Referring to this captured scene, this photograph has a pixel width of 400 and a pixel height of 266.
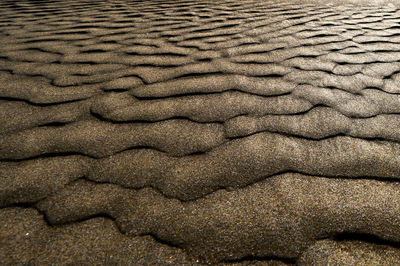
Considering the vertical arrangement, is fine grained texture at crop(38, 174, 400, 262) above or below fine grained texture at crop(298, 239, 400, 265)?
above

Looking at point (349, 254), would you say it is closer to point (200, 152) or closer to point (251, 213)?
point (251, 213)

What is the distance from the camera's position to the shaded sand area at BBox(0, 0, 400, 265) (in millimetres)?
823

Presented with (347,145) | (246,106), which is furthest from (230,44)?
(347,145)

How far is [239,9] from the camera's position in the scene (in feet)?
12.1

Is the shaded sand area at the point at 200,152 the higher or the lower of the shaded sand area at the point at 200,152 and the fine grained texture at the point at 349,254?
the higher

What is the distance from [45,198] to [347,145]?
132cm

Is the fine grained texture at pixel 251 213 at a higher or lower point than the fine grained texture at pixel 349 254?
higher

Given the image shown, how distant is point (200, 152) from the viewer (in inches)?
46.5

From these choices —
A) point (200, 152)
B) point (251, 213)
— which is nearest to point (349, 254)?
point (251, 213)

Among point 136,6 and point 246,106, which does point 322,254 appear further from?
point 136,6

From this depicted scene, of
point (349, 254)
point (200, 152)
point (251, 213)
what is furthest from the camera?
point (200, 152)

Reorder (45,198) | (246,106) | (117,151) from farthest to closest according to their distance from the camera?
(246,106) < (117,151) < (45,198)

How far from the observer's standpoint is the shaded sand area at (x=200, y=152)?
823mm

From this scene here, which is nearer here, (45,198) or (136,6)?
(45,198)
